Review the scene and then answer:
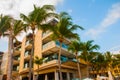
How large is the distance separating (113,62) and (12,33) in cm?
3562

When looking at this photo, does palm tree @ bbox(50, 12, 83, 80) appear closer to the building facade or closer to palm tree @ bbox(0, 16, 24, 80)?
palm tree @ bbox(0, 16, 24, 80)

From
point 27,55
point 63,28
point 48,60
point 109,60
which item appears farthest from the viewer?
point 109,60

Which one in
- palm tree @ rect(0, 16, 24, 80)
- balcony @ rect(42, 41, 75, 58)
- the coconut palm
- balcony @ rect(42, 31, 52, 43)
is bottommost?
the coconut palm

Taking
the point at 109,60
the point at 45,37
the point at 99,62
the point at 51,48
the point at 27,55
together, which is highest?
the point at 45,37

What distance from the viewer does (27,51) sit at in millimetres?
49750

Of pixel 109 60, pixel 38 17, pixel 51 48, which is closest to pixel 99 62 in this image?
pixel 109 60

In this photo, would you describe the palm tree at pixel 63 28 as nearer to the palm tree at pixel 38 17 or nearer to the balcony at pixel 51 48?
the palm tree at pixel 38 17

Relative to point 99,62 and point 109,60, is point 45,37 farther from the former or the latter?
point 109,60

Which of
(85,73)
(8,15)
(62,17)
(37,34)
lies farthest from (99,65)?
(8,15)

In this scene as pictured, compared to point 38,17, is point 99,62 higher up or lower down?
lower down

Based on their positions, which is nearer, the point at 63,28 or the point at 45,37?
the point at 63,28

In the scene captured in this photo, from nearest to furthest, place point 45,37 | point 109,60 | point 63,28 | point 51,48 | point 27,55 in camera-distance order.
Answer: point 63,28, point 51,48, point 45,37, point 27,55, point 109,60

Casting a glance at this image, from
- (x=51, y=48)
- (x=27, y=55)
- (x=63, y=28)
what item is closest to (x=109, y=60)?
(x=51, y=48)

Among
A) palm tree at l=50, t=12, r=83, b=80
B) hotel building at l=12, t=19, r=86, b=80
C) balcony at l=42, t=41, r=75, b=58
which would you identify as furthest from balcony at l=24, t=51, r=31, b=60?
palm tree at l=50, t=12, r=83, b=80
